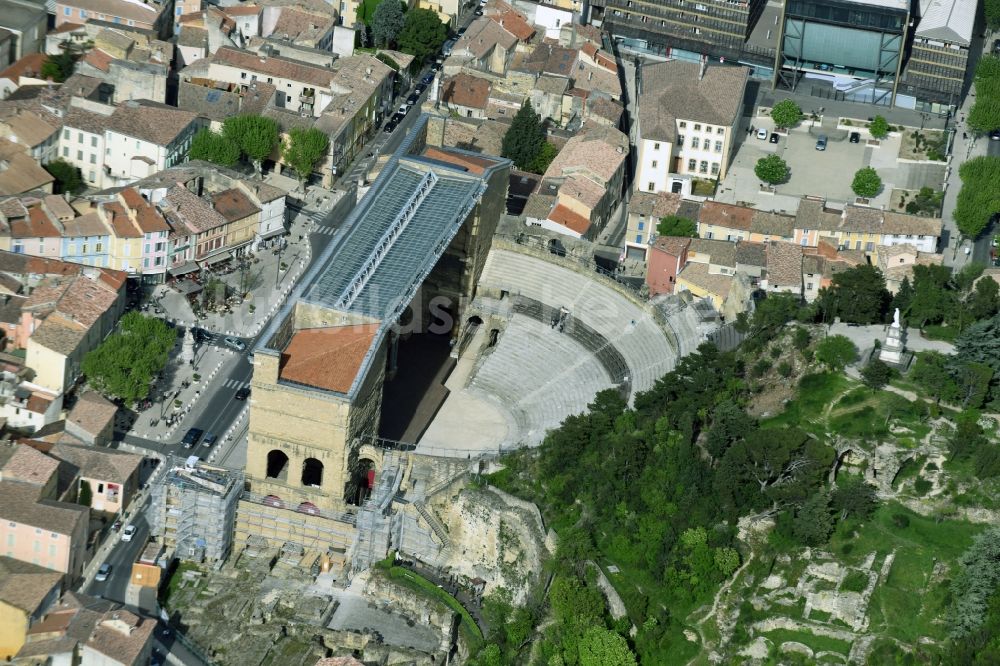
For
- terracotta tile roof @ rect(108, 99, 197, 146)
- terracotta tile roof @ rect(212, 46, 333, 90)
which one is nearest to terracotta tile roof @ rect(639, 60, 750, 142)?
terracotta tile roof @ rect(212, 46, 333, 90)

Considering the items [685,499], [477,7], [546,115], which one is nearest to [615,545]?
[685,499]

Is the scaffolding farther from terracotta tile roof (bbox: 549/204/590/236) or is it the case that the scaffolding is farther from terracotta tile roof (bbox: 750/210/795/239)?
terracotta tile roof (bbox: 750/210/795/239)

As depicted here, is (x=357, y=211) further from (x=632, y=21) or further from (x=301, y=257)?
(x=632, y=21)

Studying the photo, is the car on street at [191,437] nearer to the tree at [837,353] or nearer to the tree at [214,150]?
the tree at [214,150]

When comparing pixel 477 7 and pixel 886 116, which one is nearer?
pixel 886 116

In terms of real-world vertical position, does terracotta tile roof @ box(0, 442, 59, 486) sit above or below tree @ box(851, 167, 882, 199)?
below

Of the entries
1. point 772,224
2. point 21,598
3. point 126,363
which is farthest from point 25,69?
point 21,598

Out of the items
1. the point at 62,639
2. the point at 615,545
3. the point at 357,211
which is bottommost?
the point at 62,639

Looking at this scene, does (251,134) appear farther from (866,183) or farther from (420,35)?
(866,183)
